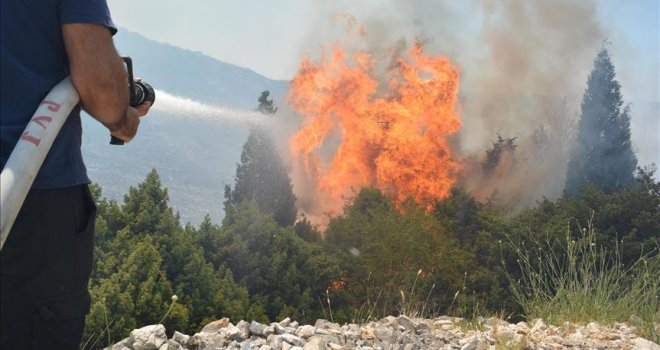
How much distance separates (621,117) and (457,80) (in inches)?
547

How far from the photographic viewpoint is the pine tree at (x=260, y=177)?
37562 mm

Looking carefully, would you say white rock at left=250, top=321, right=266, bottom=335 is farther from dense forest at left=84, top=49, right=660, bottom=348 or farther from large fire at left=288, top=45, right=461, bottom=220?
large fire at left=288, top=45, right=461, bottom=220

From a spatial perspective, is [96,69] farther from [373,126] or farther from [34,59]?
[373,126]

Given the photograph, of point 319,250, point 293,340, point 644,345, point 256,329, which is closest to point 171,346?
point 256,329

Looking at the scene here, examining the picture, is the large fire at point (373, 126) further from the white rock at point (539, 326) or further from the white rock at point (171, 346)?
the white rock at point (171, 346)

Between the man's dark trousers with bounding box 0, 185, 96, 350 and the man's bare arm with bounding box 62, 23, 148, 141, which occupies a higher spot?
the man's bare arm with bounding box 62, 23, 148, 141

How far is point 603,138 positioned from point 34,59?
52.7 m

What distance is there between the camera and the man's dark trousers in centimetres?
180

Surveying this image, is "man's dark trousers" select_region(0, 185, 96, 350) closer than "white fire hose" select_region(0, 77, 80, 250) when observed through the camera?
No

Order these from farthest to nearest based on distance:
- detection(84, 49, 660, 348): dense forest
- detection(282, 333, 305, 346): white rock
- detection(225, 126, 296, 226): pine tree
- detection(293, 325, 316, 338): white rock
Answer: detection(225, 126, 296, 226): pine tree
detection(84, 49, 660, 348): dense forest
detection(293, 325, 316, 338): white rock
detection(282, 333, 305, 346): white rock

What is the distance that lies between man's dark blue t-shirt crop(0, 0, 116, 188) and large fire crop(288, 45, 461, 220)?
5121 centimetres

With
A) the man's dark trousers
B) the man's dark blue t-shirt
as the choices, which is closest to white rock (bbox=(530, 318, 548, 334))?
the man's dark trousers

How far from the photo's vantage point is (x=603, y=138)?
50.2 meters

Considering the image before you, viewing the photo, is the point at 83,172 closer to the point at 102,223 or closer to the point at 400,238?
the point at 102,223
